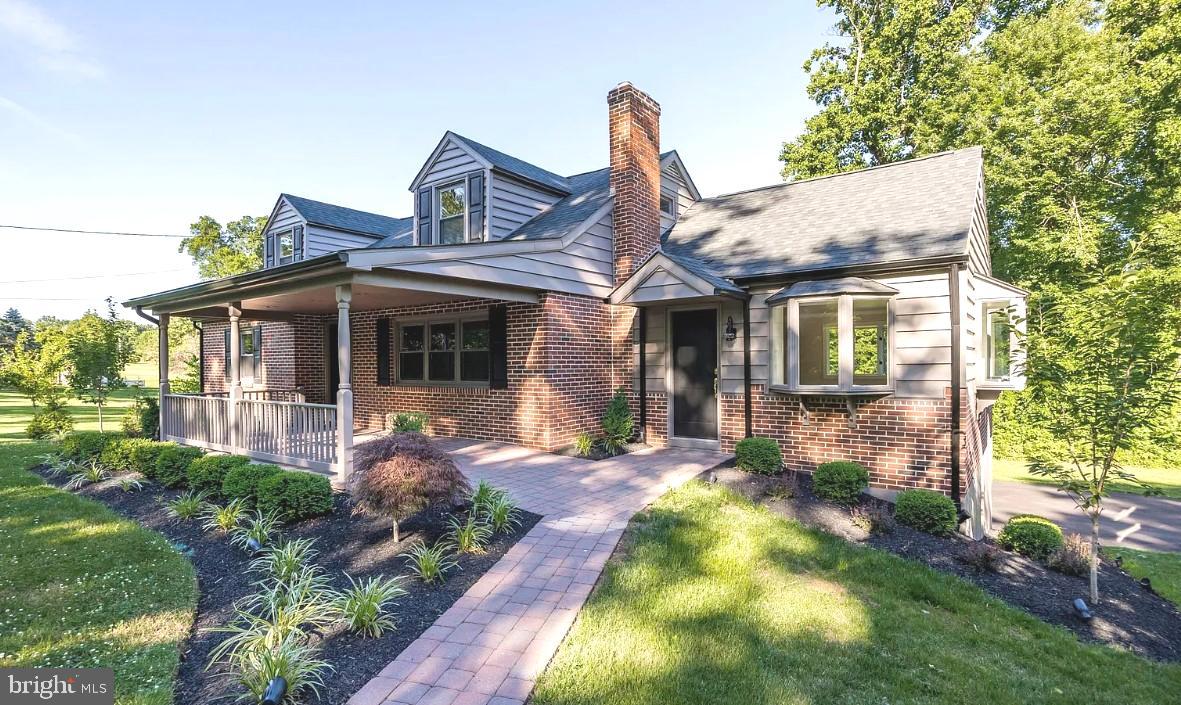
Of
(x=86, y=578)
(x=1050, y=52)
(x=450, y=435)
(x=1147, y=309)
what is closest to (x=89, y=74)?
(x=450, y=435)

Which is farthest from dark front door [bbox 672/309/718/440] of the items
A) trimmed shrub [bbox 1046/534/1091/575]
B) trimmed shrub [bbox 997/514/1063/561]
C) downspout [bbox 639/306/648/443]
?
trimmed shrub [bbox 1046/534/1091/575]

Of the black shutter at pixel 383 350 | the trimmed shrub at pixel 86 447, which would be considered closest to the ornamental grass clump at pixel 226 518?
the trimmed shrub at pixel 86 447

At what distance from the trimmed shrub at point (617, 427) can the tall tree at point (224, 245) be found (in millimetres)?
21283

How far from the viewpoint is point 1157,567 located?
20.6 feet

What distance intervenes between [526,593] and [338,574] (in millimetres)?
1642

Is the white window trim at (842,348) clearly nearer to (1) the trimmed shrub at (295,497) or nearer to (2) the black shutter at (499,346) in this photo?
(2) the black shutter at (499,346)

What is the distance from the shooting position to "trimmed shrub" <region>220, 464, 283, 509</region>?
5.81 m

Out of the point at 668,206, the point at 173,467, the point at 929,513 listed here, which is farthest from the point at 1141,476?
the point at 173,467

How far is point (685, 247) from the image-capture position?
1015cm

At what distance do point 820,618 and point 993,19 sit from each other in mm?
23262

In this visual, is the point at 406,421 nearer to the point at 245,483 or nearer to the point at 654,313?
the point at 245,483

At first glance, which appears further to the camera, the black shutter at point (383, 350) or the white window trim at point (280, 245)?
the white window trim at point (280, 245)

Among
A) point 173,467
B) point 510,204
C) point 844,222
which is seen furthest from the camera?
point 510,204

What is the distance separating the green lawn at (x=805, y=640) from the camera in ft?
9.72
